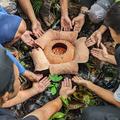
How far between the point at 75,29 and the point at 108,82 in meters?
0.93

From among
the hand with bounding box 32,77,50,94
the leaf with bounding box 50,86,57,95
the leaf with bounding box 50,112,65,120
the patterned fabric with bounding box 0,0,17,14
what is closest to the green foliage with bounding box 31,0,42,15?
the patterned fabric with bounding box 0,0,17,14

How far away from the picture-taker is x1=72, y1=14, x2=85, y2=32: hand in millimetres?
5195

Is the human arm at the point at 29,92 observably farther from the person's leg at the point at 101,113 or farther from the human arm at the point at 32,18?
the human arm at the point at 32,18

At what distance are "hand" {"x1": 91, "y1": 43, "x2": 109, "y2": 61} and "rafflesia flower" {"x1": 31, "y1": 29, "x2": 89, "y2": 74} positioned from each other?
0.10 metres

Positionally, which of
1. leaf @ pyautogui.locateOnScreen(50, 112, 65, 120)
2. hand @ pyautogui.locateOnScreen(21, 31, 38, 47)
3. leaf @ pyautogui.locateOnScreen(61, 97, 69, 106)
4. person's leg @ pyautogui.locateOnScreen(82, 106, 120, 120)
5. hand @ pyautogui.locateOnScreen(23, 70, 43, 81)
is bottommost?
leaf @ pyautogui.locateOnScreen(50, 112, 65, 120)

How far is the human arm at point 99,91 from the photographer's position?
4121 millimetres

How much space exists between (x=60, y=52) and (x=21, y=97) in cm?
99

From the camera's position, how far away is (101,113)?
13.1 feet

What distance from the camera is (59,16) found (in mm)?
5457

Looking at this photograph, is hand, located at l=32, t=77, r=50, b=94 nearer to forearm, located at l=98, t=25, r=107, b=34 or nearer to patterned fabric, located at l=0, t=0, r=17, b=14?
forearm, located at l=98, t=25, r=107, b=34

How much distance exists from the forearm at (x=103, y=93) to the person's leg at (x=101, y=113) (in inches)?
2.8

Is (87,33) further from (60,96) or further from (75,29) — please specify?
(60,96)

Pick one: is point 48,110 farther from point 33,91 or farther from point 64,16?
point 64,16

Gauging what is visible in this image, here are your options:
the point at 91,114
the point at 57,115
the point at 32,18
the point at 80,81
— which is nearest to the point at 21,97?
the point at 57,115
